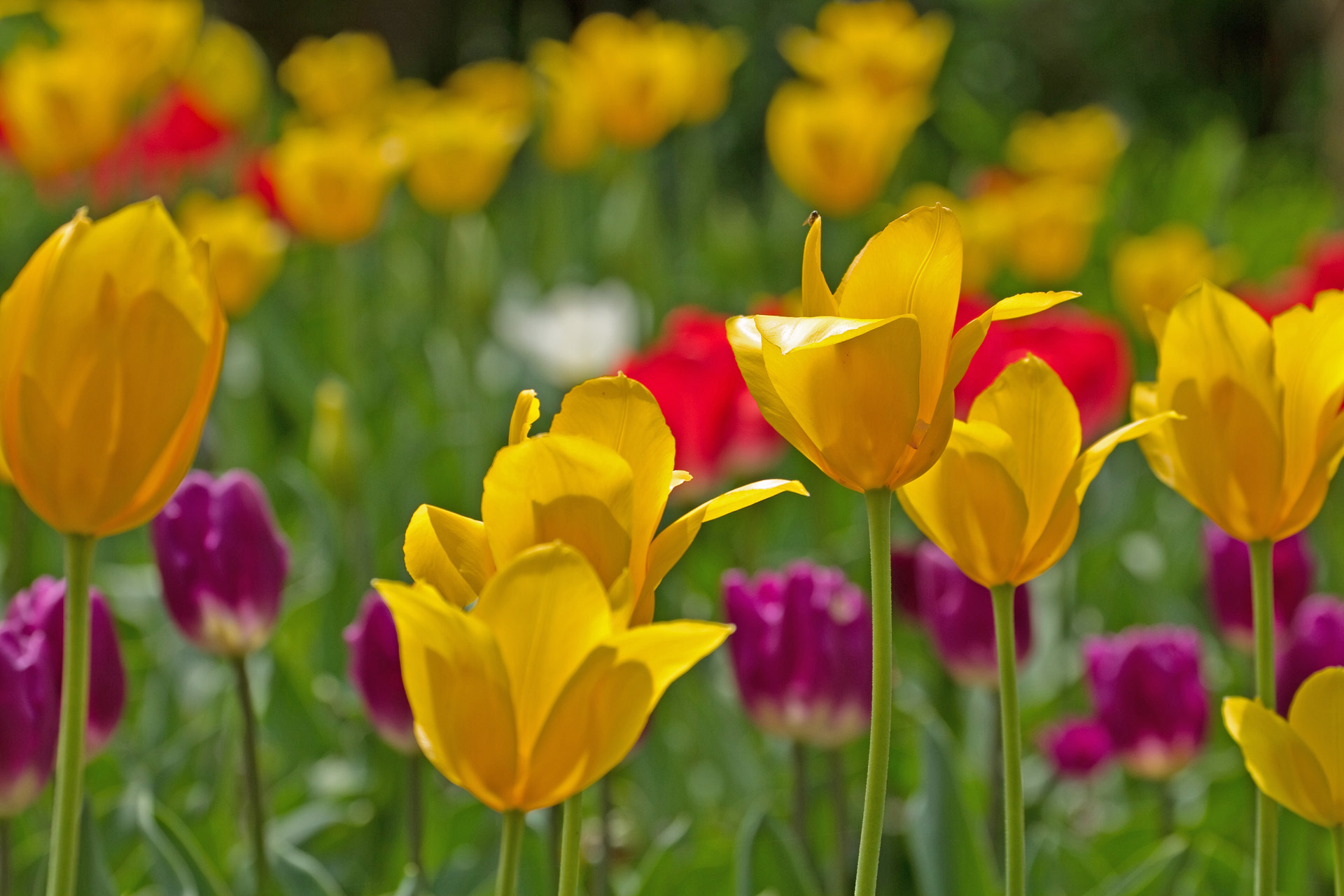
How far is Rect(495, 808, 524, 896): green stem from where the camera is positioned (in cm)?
40

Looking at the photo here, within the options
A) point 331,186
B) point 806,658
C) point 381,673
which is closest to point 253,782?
point 381,673

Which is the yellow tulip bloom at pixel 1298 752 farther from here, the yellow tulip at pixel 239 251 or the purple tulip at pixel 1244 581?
the yellow tulip at pixel 239 251

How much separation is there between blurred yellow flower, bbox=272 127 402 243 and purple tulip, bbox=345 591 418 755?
1.00 meters

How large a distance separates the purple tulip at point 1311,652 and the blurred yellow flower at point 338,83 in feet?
6.78

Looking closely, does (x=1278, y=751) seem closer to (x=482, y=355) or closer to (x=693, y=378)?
(x=693, y=378)

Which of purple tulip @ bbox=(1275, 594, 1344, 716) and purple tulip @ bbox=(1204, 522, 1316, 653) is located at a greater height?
purple tulip @ bbox=(1275, 594, 1344, 716)

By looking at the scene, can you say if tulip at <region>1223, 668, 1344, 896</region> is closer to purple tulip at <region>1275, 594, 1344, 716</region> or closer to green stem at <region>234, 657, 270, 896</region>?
purple tulip at <region>1275, 594, 1344, 716</region>

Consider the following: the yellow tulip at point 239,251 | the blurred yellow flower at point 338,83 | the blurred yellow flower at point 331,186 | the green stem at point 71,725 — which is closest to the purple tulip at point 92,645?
the green stem at point 71,725

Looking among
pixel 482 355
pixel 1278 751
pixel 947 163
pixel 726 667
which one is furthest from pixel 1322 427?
pixel 947 163

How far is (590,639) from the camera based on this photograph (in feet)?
1.24

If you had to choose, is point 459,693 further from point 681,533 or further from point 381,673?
point 381,673

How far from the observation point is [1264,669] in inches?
20.2

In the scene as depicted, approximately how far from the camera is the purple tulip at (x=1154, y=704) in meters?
0.91

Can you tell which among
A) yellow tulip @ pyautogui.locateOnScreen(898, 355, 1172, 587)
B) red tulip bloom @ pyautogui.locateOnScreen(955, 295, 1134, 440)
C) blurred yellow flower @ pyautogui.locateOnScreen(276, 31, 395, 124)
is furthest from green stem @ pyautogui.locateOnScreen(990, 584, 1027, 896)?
blurred yellow flower @ pyautogui.locateOnScreen(276, 31, 395, 124)
